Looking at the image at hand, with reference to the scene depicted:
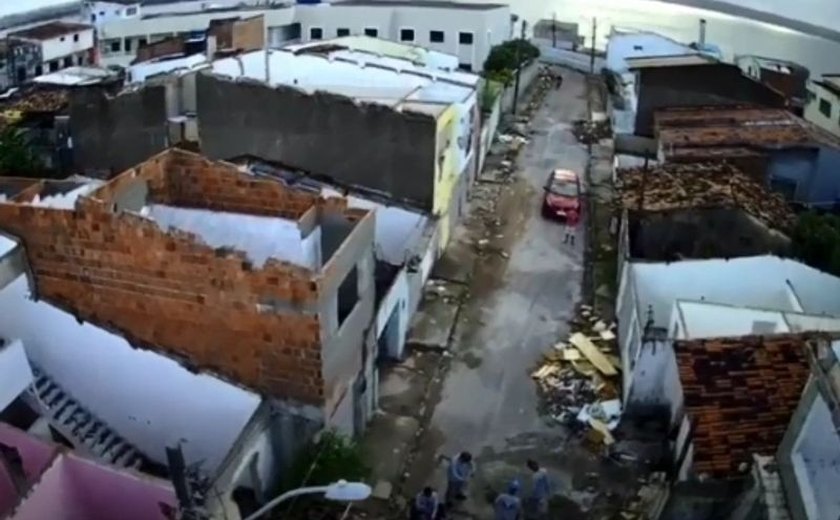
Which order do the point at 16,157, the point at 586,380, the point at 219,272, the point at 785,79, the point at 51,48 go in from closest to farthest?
1. the point at 219,272
2. the point at 586,380
3. the point at 16,157
4. the point at 785,79
5. the point at 51,48

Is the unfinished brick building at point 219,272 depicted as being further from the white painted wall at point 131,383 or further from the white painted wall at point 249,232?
the white painted wall at point 131,383

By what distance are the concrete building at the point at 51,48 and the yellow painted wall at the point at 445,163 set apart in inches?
1045

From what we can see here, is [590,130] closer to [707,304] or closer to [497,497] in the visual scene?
[707,304]

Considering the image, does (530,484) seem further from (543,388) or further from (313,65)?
(313,65)

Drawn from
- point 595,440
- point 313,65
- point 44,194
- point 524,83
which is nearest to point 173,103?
point 313,65

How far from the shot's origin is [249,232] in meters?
16.6

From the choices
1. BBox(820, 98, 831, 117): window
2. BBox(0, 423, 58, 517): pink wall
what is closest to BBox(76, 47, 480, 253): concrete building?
BBox(0, 423, 58, 517): pink wall

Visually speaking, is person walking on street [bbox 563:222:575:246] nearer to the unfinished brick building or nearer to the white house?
the unfinished brick building

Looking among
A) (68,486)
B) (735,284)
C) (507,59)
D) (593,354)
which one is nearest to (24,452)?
(68,486)

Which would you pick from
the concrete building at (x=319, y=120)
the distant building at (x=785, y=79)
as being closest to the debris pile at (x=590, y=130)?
the distant building at (x=785, y=79)

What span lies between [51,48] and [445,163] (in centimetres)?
2781

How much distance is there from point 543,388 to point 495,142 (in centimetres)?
1612

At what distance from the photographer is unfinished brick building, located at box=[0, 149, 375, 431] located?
14398 mm

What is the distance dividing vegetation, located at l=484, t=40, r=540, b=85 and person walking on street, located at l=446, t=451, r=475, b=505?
966 inches
